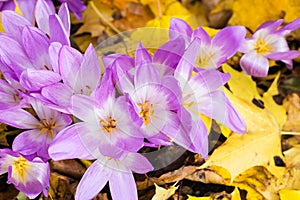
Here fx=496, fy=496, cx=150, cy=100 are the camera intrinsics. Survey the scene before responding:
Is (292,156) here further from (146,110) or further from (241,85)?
(146,110)

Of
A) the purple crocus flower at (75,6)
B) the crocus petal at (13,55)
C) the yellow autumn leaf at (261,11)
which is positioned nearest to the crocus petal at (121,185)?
the crocus petal at (13,55)

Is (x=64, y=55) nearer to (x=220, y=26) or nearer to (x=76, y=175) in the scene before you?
(x=76, y=175)

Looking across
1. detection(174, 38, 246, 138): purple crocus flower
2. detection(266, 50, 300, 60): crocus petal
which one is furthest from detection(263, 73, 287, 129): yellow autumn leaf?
detection(174, 38, 246, 138): purple crocus flower

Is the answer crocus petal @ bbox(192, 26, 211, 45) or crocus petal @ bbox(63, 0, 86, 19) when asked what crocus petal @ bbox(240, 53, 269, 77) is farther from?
crocus petal @ bbox(63, 0, 86, 19)

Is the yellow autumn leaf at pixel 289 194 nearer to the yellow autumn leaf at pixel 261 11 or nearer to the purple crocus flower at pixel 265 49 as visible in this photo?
the purple crocus flower at pixel 265 49

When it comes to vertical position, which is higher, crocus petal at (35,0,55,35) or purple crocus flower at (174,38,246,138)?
crocus petal at (35,0,55,35)

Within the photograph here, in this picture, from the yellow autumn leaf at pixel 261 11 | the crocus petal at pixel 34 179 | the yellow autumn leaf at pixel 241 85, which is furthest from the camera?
the yellow autumn leaf at pixel 261 11
